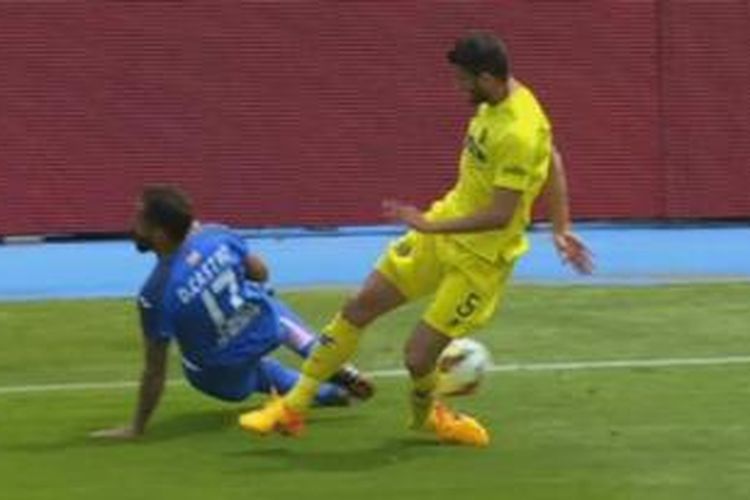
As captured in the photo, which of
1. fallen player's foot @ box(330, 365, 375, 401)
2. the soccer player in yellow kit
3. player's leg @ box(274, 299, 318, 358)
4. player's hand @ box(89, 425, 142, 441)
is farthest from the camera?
player's leg @ box(274, 299, 318, 358)

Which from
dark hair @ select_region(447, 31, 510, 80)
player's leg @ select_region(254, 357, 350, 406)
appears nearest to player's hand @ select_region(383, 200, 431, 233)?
dark hair @ select_region(447, 31, 510, 80)

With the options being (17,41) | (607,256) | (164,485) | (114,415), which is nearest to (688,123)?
(607,256)

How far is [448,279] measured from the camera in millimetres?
7887

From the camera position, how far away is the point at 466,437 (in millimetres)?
8094

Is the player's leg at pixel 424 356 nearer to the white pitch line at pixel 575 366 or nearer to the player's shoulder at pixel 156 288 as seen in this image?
the player's shoulder at pixel 156 288

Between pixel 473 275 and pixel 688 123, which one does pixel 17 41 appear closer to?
pixel 688 123

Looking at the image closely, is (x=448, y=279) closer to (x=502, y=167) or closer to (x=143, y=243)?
(x=502, y=167)

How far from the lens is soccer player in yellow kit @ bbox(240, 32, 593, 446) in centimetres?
764

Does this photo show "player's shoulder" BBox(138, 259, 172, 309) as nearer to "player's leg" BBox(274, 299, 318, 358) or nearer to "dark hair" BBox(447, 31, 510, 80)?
"player's leg" BBox(274, 299, 318, 358)

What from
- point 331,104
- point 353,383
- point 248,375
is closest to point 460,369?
point 353,383

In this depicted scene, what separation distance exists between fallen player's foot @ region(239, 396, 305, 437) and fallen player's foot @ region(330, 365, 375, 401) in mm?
396

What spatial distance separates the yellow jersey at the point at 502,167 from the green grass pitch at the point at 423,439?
3.04 ft

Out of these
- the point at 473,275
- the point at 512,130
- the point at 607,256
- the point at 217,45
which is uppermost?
the point at 512,130

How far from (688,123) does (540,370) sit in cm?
1053
